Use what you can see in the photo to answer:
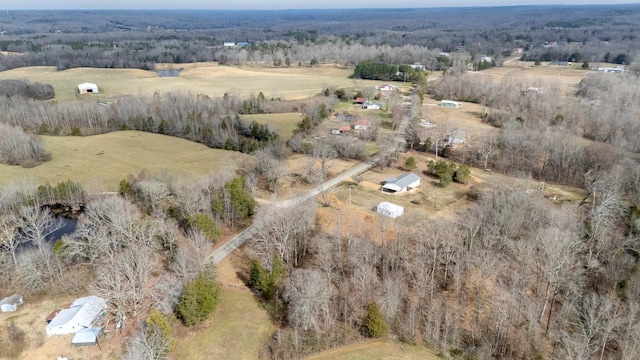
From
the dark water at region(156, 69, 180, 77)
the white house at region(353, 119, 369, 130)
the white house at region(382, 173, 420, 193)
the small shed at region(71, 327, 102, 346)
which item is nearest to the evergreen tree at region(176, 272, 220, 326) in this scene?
the small shed at region(71, 327, 102, 346)

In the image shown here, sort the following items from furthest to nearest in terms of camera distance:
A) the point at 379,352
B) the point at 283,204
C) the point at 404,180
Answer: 1. the point at 404,180
2. the point at 283,204
3. the point at 379,352

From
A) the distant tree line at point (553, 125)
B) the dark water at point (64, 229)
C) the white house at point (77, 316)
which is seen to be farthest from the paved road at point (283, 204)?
the dark water at point (64, 229)

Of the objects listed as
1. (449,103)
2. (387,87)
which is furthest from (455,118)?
(387,87)

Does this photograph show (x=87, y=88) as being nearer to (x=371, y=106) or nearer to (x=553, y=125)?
(x=371, y=106)

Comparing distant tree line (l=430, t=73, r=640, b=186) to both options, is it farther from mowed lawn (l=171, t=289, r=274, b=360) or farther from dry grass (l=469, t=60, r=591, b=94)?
mowed lawn (l=171, t=289, r=274, b=360)

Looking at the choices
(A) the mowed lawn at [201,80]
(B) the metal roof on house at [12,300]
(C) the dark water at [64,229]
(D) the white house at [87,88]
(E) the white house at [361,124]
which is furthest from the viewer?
(A) the mowed lawn at [201,80]

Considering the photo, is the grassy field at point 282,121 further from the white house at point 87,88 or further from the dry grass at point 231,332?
the white house at point 87,88
